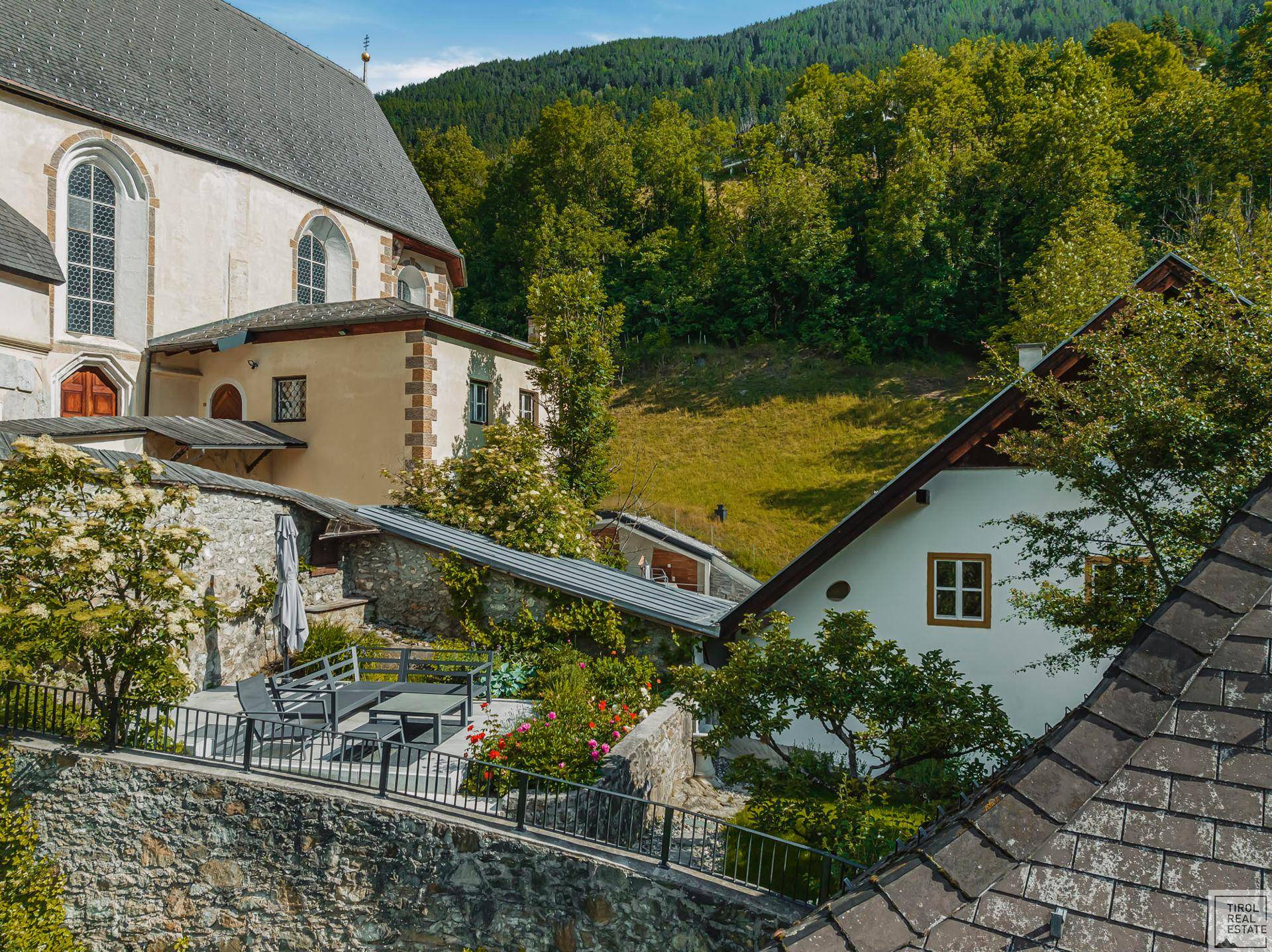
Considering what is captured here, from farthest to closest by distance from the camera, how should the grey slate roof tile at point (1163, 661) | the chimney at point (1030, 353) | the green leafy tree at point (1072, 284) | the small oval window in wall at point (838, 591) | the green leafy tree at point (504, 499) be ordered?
the green leafy tree at point (1072, 284), the green leafy tree at point (504, 499), the chimney at point (1030, 353), the small oval window in wall at point (838, 591), the grey slate roof tile at point (1163, 661)

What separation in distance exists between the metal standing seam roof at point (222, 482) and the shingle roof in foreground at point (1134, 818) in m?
9.53

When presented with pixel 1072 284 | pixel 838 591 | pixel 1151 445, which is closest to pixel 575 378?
pixel 838 591

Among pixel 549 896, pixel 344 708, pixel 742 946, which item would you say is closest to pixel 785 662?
pixel 742 946

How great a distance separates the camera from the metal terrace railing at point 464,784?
699cm

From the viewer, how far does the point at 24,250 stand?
581 inches

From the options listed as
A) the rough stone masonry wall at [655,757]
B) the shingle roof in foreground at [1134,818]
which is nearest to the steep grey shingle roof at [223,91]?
the rough stone masonry wall at [655,757]

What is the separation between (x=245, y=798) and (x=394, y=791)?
5.28ft

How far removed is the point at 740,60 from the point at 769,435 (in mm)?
129532

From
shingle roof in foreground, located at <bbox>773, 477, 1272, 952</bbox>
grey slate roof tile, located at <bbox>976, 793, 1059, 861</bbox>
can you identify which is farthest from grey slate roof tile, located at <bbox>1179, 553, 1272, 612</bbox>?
grey slate roof tile, located at <bbox>976, 793, 1059, 861</bbox>

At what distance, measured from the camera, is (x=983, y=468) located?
10172mm

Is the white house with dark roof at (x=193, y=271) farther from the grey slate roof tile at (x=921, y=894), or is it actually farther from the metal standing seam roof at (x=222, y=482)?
the grey slate roof tile at (x=921, y=894)

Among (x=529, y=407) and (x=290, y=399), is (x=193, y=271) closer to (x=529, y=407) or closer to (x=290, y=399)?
(x=290, y=399)

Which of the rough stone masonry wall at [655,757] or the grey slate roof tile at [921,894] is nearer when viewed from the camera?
the grey slate roof tile at [921,894]

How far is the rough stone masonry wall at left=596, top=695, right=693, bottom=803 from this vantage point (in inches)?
345
